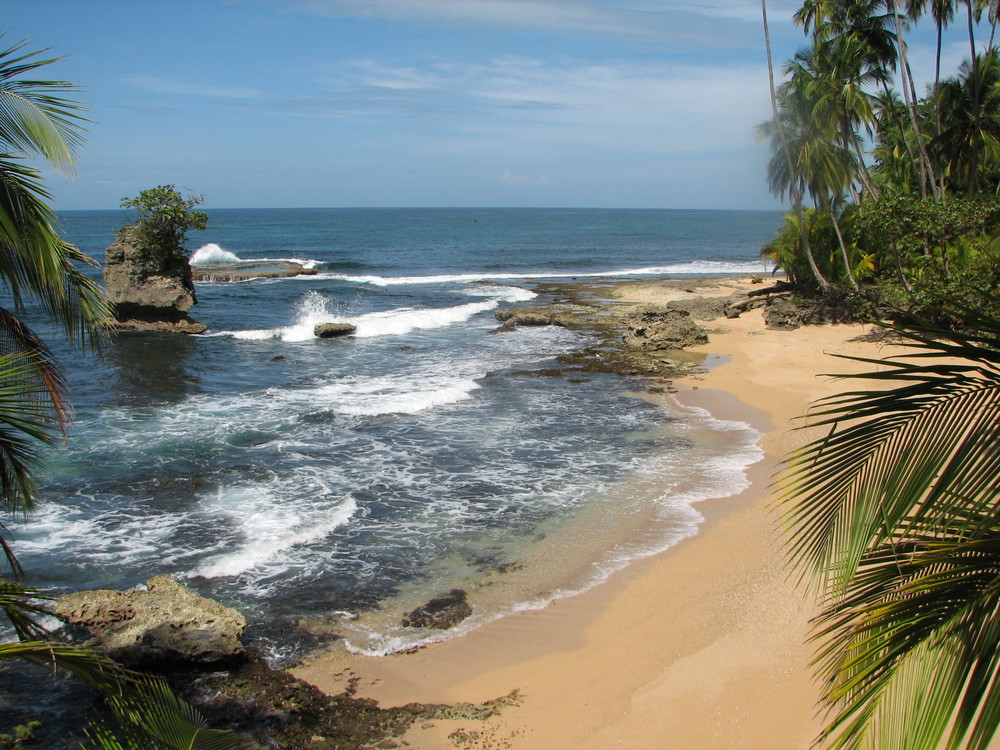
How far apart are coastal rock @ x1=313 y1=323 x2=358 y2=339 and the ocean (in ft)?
2.41

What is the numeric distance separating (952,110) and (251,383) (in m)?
27.7

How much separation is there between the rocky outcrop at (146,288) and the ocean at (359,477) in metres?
1.12

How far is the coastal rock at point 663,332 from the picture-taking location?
83.4ft

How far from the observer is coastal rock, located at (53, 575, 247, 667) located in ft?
26.1

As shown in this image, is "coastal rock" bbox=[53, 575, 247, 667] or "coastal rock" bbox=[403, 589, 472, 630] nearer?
"coastal rock" bbox=[53, 575, 247, 667]

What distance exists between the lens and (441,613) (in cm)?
930

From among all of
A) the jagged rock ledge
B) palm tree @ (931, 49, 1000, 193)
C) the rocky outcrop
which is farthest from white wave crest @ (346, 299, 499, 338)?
palm tree @ (931, 49, 1000, 193)

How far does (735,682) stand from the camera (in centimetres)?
757

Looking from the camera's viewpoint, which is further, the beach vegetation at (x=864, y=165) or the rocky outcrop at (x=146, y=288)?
the rocky outcrop at (x=146, y=288)

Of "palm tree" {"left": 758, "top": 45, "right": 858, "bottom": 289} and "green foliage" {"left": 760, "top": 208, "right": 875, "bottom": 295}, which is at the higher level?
"palm tree" {"left": 758, "top": 45, "right": 858, "bottom": 289}

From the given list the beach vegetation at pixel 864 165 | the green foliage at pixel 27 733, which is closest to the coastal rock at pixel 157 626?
the green foliage at pixel 27 733

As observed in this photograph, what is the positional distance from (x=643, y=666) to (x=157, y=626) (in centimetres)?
543

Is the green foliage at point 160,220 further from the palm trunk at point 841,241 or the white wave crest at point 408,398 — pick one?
the palm trunk at point 841,241

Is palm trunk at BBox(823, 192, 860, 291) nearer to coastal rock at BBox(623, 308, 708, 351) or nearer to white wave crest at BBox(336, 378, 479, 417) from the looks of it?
coastal rock at BBox(623, 308, 708, 351)
